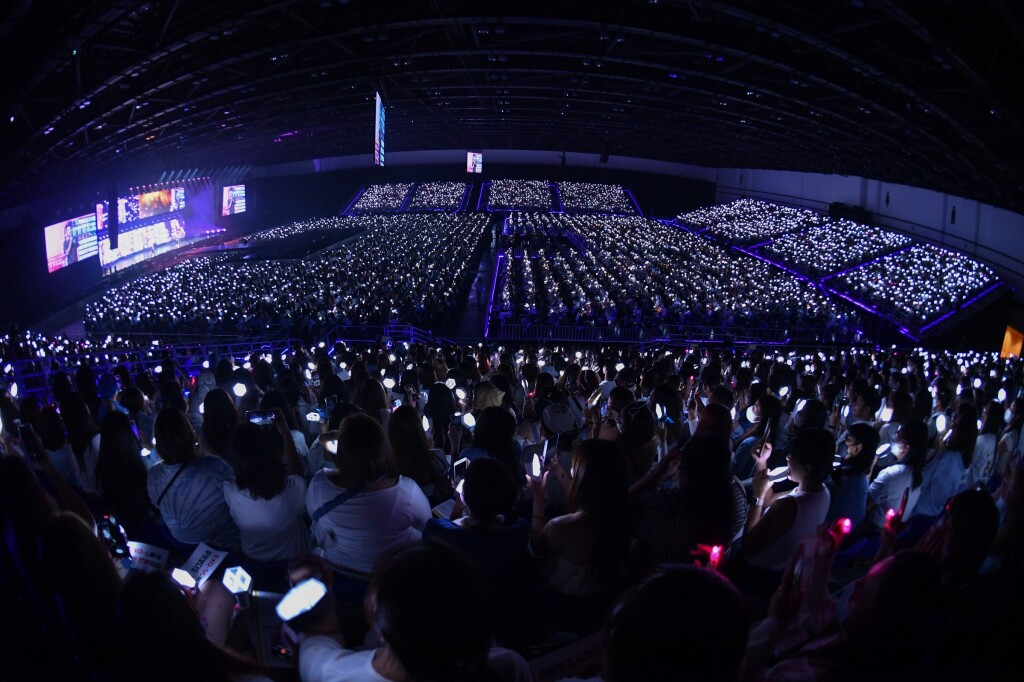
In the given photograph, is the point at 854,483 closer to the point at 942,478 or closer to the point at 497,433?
the point at 942,478

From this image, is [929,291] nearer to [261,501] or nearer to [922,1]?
[922,1]

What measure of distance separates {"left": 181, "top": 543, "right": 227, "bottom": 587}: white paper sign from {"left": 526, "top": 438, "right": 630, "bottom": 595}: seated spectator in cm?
136

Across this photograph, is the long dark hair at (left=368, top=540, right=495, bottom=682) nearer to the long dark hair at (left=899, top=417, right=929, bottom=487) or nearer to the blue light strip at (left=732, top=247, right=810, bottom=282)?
the long dark hair at (left=899, top=417, right=929, bottom=487)

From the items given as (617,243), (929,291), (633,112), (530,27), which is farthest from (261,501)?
(617,243)

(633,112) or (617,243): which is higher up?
(633,112)

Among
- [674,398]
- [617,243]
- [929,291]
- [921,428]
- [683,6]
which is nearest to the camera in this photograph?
[921,428]

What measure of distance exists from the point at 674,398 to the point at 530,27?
13.2 meters

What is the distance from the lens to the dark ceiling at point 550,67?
1066cm

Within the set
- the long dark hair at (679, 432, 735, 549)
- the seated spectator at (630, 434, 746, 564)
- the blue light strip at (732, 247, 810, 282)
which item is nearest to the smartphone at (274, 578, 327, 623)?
the seated spectator at (630, 434, 746, 564)

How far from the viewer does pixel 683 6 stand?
41.2 feet

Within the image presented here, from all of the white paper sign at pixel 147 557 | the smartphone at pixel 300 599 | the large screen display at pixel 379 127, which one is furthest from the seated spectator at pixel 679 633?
the large screen display at pixel 379 127

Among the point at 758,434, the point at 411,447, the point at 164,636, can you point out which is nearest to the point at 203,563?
the point at 164,636

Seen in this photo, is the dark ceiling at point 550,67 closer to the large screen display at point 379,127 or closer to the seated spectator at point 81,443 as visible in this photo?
the large screen display at point 379,127

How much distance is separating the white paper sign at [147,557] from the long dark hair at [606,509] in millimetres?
1875
